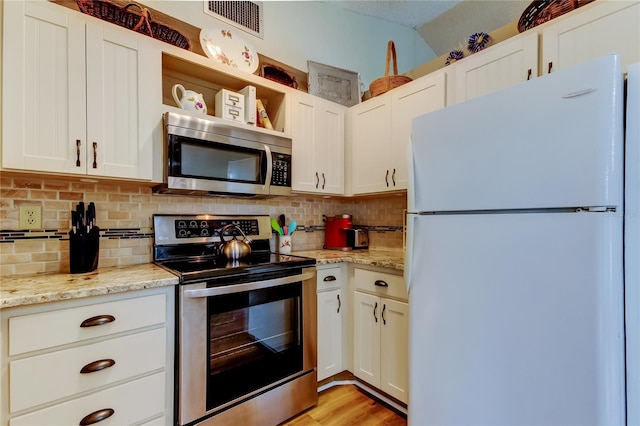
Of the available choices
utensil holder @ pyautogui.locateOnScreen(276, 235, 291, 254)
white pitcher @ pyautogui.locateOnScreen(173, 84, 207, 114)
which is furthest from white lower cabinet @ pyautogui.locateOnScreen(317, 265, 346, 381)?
white pitcher @ pyautogui.locateOnScreen(173, 84, 207, 114)

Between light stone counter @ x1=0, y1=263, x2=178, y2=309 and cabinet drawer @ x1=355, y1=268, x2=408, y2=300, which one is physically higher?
light stone counter @ x1=0, y1=263, x2=178, y2=309

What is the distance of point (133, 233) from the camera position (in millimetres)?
1721

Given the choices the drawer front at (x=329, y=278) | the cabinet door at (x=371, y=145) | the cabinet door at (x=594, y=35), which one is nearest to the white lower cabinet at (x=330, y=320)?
the drawer front at (x=329, y=278)

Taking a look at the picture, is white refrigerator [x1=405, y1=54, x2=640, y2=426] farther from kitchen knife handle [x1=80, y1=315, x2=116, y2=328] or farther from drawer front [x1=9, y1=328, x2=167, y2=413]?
kitchen knife handle [x1=80, y1=315, x2=116, y2=328]

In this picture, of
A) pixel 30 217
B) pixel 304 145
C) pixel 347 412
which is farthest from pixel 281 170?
pixel 347 412

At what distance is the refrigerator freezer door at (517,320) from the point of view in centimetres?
82

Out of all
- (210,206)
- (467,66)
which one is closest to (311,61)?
(467,66)

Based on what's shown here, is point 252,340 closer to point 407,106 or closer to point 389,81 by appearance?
point 407,106

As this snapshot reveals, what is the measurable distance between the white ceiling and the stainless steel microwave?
1.68 m

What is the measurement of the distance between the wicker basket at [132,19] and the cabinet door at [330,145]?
1.02 metres

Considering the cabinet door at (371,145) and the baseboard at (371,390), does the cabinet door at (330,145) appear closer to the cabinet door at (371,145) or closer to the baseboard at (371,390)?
the cabinet door at (371,145)

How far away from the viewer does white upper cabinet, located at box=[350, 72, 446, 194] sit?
1.91 metres

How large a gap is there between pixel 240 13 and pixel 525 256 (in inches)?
94.9

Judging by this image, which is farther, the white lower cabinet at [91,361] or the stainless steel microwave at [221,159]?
the stainless steel microwave at [221,159]
